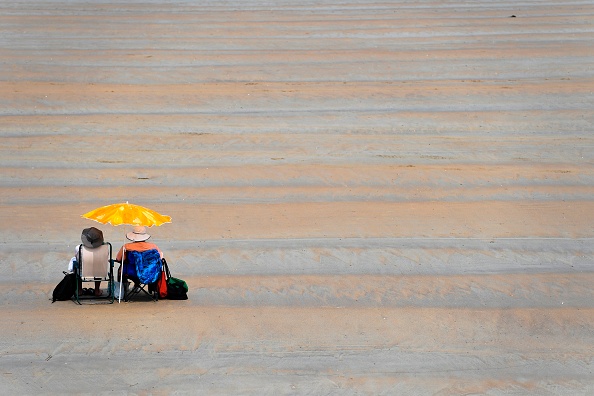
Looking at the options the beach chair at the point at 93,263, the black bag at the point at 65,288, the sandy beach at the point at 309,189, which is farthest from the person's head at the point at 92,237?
the sandy beach at the point at 309,189

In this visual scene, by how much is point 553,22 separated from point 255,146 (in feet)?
26.9

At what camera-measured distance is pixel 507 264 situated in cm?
990

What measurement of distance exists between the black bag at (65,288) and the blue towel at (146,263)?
51 cm

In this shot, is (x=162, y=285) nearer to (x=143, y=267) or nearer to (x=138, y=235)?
(x=143, y=267)

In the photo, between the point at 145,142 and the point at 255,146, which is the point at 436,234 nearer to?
the point at 255,146

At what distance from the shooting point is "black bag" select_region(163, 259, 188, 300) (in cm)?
871

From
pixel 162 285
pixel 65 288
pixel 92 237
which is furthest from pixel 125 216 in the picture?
pixel 65 288

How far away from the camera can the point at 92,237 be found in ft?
27.3

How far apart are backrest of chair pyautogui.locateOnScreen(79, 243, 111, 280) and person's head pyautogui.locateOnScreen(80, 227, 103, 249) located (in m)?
0.05

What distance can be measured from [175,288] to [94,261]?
2.40 feet

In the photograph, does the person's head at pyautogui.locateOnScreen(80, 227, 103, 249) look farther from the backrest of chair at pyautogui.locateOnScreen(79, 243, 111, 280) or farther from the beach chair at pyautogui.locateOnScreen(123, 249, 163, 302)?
the beach chair at pyautogui.locateOnScreen(123, 249, 163, 302)

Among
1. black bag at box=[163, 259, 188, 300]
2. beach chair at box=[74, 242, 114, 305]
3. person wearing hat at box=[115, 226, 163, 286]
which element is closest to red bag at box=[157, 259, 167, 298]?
black bag at box=[163, 259, 188, 300]

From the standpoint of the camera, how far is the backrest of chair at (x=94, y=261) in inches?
329

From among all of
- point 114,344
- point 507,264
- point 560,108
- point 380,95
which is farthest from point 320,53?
point 114,344
